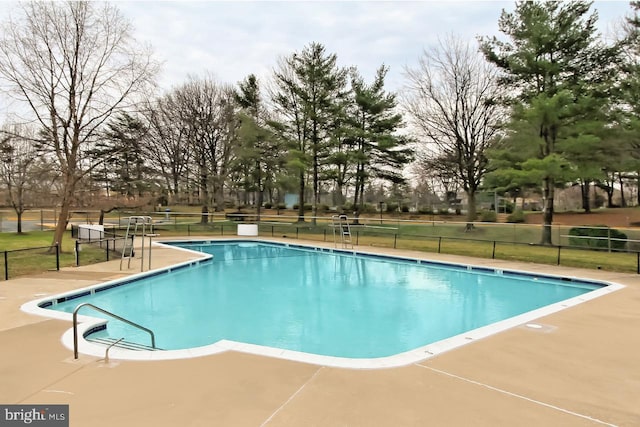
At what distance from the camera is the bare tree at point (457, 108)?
23.0m

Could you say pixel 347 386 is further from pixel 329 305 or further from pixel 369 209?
pixel 369 209

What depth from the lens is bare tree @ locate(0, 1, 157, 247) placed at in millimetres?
13148

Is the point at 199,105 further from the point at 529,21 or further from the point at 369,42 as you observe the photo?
the point at 529,21

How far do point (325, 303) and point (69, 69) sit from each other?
41.1 feet

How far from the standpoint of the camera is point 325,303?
31.6ft

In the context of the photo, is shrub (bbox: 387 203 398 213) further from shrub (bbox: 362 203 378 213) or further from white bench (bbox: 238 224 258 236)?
white bench (bbox: 238 224 258 236)

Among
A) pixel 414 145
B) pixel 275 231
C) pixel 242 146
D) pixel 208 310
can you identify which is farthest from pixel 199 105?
pixel 208 310

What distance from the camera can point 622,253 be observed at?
557 inches

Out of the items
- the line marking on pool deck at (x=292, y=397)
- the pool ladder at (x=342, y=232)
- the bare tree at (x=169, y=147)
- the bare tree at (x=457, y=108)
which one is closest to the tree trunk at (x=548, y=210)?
the bare tree at (x=457, y=108)
